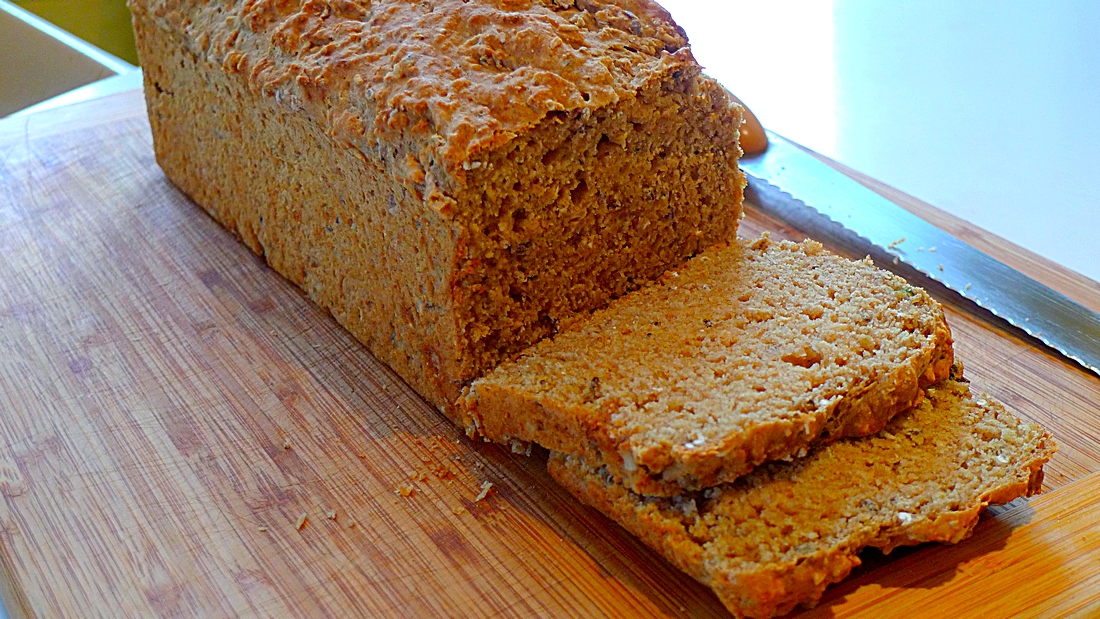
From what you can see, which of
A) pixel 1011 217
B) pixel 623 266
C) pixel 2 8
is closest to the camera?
pixel 623 266

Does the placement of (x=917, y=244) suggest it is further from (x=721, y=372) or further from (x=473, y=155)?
(x=473, y=155)

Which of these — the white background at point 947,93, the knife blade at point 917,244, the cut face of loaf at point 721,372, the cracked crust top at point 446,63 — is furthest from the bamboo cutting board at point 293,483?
the white background at point 947,93

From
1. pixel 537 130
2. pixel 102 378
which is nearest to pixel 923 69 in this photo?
pixel 537 130

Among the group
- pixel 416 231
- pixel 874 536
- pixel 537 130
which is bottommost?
pixel 874 536

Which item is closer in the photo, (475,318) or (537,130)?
(537,130)

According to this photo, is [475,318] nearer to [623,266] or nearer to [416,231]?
[416,231]

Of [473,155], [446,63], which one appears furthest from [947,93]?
[473,155]

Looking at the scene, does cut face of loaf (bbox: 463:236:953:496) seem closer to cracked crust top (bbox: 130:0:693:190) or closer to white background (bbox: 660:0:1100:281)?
cracked crust top (bbox: 130:0:693:190)
